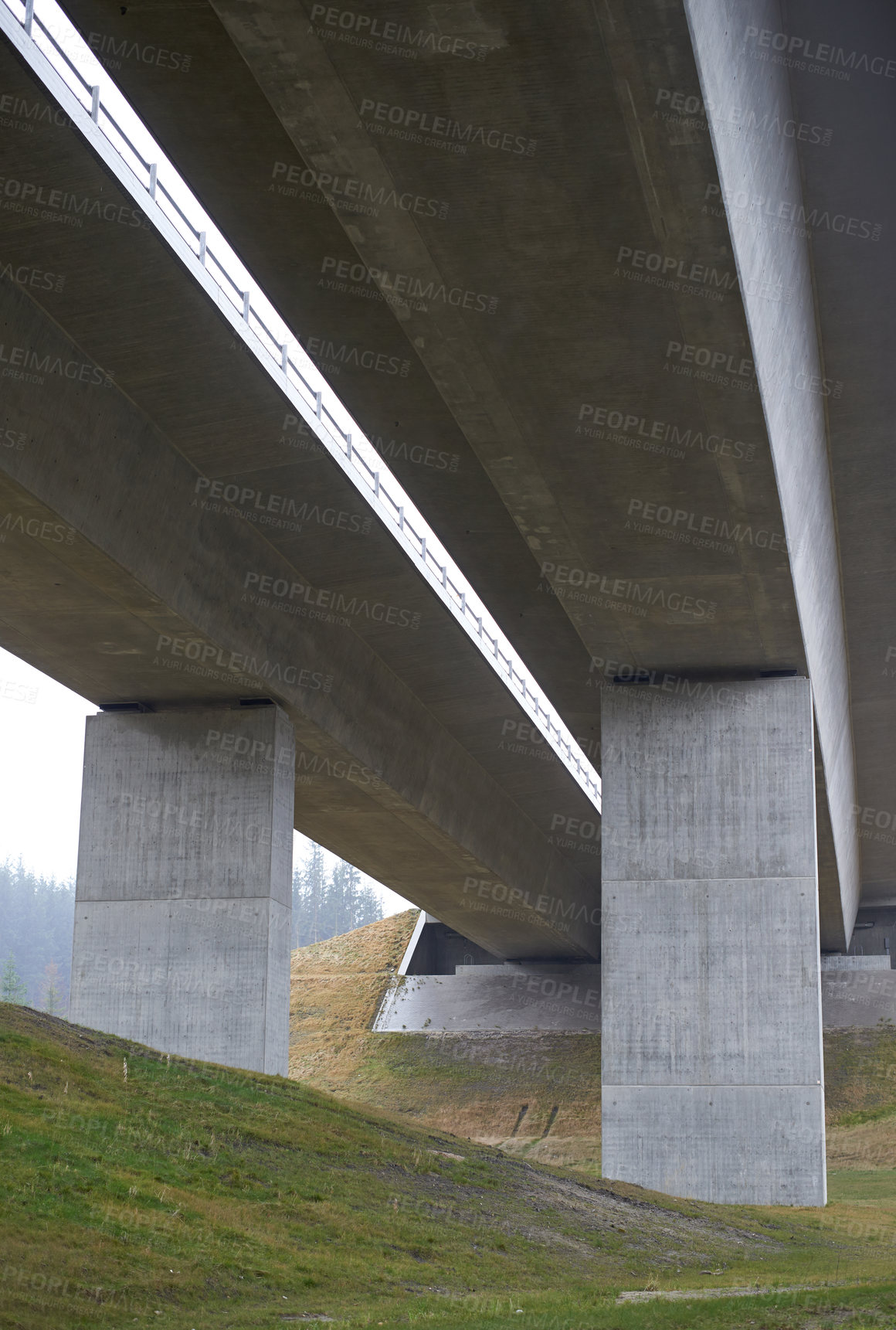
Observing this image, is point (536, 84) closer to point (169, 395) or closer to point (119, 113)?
point (119, 113)

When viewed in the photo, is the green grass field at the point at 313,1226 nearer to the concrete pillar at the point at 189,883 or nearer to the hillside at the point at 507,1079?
the concrete pillar at the point at 189,883

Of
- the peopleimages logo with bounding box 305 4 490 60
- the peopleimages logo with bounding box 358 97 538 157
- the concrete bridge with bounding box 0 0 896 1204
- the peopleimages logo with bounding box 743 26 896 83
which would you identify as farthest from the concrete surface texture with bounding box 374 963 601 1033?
the peopleimages logo with bounding box 305 4 490 60

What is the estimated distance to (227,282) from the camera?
55.7 ft

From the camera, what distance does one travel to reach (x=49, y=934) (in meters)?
170

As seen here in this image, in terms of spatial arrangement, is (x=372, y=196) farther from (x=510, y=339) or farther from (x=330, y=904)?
(x=330, y=904)

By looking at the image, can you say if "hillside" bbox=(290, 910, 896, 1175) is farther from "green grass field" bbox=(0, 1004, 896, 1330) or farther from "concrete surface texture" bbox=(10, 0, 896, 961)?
"green grass field" bbox=(0, 1004, 896, 1330)

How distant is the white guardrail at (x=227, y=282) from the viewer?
1353 centimetres

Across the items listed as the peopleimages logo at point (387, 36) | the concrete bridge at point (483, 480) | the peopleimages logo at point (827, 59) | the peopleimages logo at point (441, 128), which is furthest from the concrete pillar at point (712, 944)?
the peopleimages logo at point (387, 36)

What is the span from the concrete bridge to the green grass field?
5157mm

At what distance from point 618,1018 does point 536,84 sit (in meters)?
17.6

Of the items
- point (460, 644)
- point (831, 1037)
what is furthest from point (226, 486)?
point (831, 1037)

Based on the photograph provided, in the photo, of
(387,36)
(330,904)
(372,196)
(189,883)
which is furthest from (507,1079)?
(330,904)

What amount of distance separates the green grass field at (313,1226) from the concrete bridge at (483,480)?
5.16 m

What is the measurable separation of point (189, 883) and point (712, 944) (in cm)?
956
